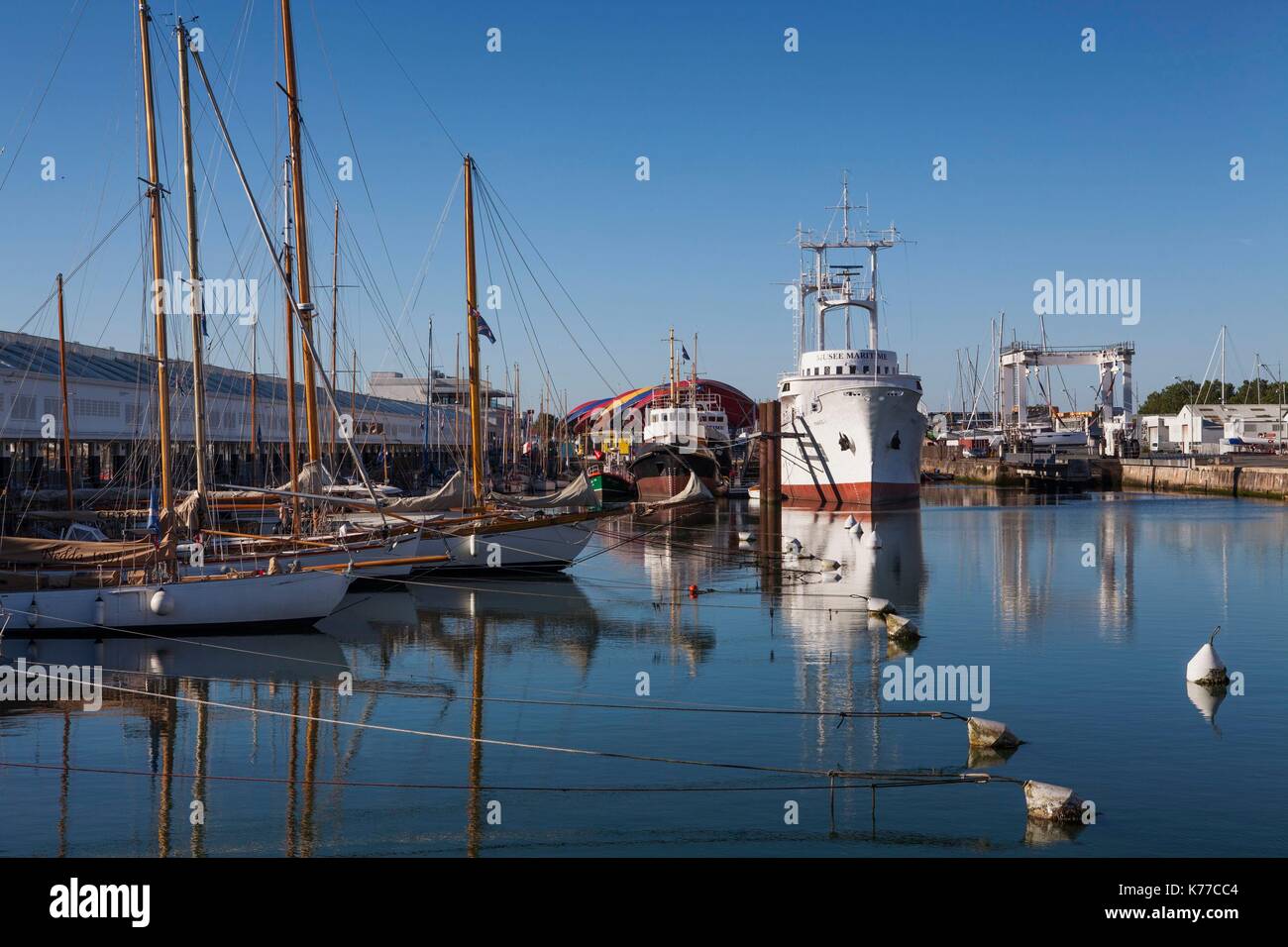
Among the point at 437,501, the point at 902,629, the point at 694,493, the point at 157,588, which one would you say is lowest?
the point at 902,629

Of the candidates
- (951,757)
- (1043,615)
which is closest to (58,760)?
(951,757)

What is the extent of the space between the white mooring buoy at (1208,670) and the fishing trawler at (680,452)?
4902cm

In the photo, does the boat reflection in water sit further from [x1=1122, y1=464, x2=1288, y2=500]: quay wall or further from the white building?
the white building

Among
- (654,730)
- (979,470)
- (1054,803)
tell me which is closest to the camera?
(1054,803)

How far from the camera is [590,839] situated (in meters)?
14.1

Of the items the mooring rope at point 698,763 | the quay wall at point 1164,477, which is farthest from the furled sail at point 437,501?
the quay wall at point 1164,477

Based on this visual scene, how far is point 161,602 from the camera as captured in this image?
26.2m

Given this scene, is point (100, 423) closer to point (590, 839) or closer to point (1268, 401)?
Answer: point (590, 839)

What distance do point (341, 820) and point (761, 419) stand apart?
65.8 metres

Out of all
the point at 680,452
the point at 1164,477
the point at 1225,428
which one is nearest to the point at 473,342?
the point at 680,452

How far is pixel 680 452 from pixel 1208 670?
58.1 m

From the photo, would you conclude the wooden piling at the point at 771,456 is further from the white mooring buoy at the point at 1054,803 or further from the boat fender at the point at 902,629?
the white mooring buoy at the point at 1054,803

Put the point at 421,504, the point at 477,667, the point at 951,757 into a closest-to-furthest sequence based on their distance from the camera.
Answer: the point at 951,757 → the point at 477,667 → the point at 421,504

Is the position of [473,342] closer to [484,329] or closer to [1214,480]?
[484,329]
